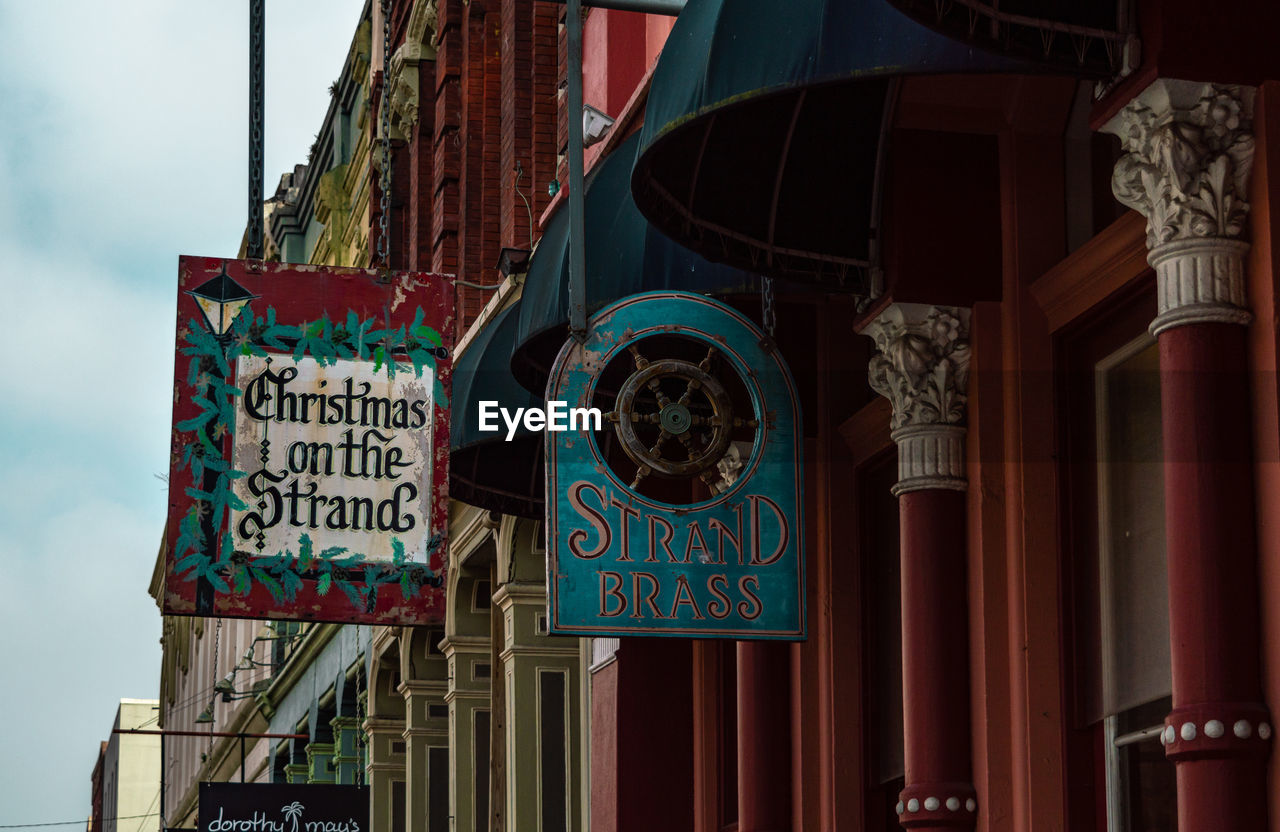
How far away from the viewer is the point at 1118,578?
995cm

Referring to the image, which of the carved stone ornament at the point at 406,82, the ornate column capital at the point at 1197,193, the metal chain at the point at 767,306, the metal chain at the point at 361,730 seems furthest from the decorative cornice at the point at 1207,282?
the metal chain at the point at 361,730

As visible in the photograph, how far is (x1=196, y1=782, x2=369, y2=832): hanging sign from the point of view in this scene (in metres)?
24.6

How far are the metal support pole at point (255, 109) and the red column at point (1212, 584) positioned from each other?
7.38 m

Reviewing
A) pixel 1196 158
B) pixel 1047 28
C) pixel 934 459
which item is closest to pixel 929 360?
pixel 934 459

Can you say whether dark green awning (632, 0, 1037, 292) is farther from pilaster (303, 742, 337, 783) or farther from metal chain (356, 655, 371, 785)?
pilaster (303, 742, 337, 783)

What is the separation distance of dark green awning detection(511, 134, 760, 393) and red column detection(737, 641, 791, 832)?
2.13 meters

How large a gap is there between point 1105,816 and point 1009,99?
11.2 feet

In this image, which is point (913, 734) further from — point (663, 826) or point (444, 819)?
point (444, 819)

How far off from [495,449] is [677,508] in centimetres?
551

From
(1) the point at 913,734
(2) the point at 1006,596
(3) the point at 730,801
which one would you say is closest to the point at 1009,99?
(2) the point at 1006,596

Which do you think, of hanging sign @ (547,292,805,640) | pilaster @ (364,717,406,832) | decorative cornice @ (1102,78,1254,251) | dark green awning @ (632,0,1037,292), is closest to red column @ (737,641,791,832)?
hanging sign @ (547,292,805,640)

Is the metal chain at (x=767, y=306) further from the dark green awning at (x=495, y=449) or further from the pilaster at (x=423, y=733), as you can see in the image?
the pilaster at (x=423, y=733)

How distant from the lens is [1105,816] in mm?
9961

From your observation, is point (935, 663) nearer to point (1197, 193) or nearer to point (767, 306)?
point (767, 306)
